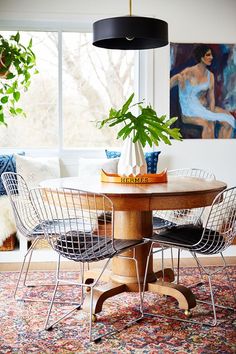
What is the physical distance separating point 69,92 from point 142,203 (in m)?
2.61

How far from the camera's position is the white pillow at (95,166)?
495cm

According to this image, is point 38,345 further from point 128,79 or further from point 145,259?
point 128,79

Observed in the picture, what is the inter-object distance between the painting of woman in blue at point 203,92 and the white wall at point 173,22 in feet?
0.26

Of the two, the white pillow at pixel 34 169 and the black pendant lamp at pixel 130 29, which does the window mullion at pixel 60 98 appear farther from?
the black pendant lamp at pixel 130 29

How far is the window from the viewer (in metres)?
5.29

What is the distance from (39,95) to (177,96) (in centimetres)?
135

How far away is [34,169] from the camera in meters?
4.96

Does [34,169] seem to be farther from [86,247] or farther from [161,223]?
[86,247]

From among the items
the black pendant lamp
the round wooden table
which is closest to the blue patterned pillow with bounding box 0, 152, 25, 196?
the round wooden table

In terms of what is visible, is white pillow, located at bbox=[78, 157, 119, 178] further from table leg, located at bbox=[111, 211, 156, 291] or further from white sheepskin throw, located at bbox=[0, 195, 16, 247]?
table leg, located at bbox=[111, 211, 156, 291]

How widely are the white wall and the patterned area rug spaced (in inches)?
74.1

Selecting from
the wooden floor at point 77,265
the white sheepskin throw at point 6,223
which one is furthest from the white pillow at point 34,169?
the wooden floor at point 77,265

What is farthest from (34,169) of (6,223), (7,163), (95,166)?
(6,223)

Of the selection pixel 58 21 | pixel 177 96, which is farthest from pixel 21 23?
pixel 177 96
